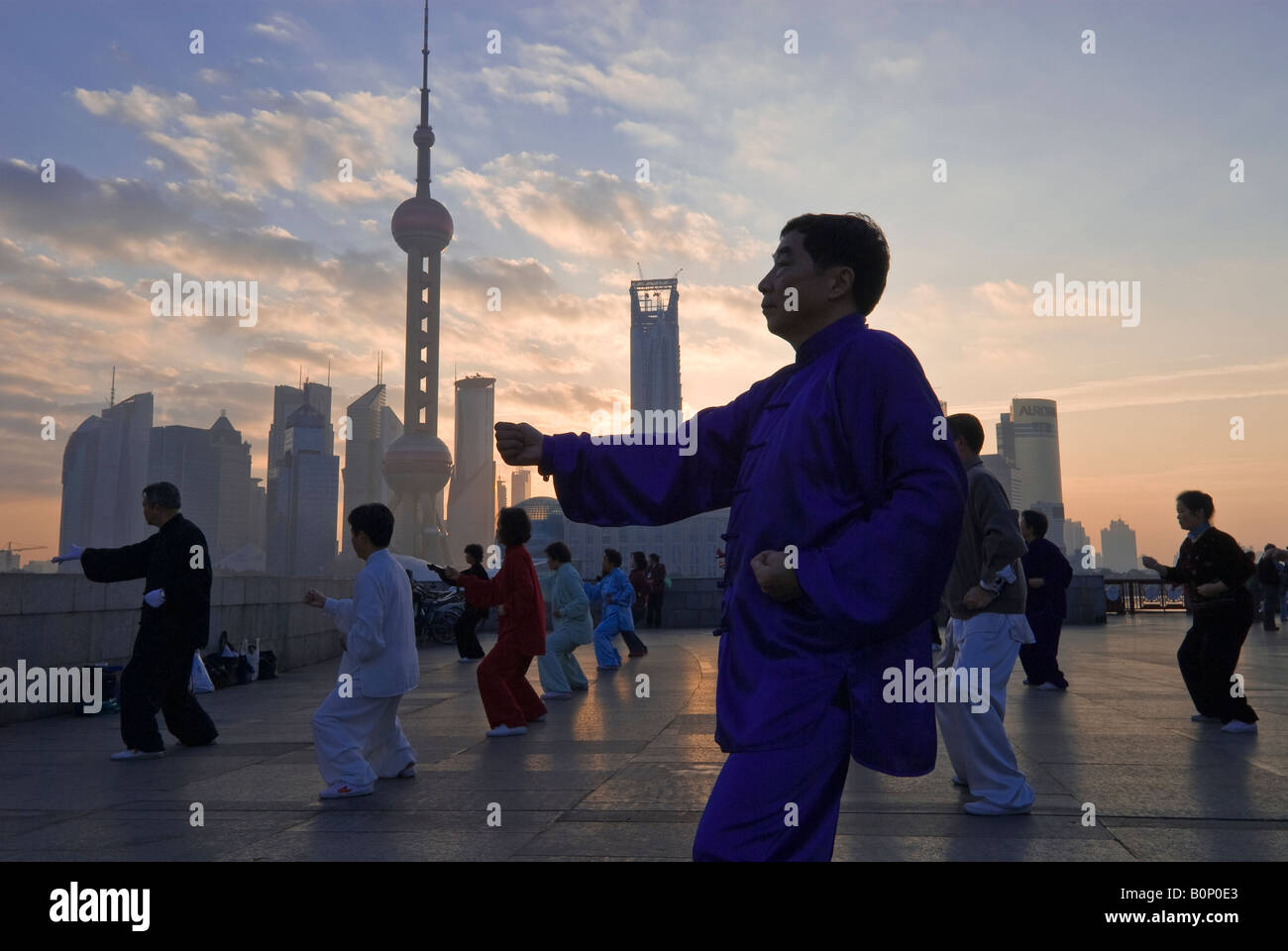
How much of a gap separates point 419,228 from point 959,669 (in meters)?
147

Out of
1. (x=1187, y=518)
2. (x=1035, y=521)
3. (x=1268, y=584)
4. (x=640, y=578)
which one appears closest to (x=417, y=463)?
(x=640, y=578)

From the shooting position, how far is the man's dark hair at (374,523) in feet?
21.1

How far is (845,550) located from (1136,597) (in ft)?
108

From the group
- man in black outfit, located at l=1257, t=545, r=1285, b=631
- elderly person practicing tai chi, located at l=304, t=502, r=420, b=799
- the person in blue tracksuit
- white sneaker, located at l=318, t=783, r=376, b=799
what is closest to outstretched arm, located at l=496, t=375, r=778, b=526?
elderly person practicing tai chi, located at l=304, t=502, r=420, b=799

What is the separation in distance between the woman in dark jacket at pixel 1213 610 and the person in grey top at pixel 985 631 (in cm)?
310

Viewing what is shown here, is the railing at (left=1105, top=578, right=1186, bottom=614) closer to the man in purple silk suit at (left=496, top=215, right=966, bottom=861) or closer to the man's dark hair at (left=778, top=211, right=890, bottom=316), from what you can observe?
the man's dark hair at (left=778, top=211, right=890, bottom=316)

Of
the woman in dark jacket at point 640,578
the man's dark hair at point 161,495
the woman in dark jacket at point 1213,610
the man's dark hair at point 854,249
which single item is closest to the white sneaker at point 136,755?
the man's dark hair at point 161,495

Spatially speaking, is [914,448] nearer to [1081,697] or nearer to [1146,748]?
[1146,748]

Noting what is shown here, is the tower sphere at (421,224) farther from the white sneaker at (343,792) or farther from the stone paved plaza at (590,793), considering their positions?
the white sneaker at (343,792)

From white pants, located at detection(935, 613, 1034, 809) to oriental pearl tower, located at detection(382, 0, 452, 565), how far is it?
448 ft

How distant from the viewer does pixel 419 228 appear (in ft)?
472

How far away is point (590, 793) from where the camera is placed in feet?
18.7

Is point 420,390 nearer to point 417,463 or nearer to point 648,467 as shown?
point 417,463
